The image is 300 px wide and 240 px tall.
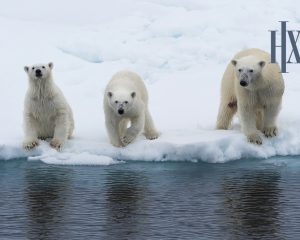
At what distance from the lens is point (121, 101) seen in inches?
467

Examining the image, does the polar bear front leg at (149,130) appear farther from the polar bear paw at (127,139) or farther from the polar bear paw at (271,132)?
the polar bear paw at (271,132)

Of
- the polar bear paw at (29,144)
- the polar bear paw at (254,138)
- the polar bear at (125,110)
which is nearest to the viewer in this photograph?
the polar bear at (125,110)

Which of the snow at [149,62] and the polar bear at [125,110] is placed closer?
the polar bear at [125,110]

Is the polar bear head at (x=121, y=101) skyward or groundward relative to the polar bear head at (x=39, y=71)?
groundward

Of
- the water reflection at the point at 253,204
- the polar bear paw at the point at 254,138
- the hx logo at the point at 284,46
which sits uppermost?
the hx logo at the point at 284,46

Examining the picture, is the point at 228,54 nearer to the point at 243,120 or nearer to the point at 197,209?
the point at 243,120

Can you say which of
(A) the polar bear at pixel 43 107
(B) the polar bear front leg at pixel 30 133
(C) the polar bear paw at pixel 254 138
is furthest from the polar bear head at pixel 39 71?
(C) the polar bear paw at pixel 254 138

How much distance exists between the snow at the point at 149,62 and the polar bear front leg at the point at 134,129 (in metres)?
0.11

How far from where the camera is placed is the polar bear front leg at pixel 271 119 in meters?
12.5

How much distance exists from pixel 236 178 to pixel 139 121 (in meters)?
1.67

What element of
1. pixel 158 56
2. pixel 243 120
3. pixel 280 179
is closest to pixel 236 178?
pixel 280 179

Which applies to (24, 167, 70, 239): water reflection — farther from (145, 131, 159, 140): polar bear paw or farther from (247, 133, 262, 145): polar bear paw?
(247, 133, 262, 145): polar bear paw

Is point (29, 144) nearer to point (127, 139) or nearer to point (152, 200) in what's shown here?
point (127, 139)

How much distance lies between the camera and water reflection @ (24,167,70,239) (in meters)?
8.87
